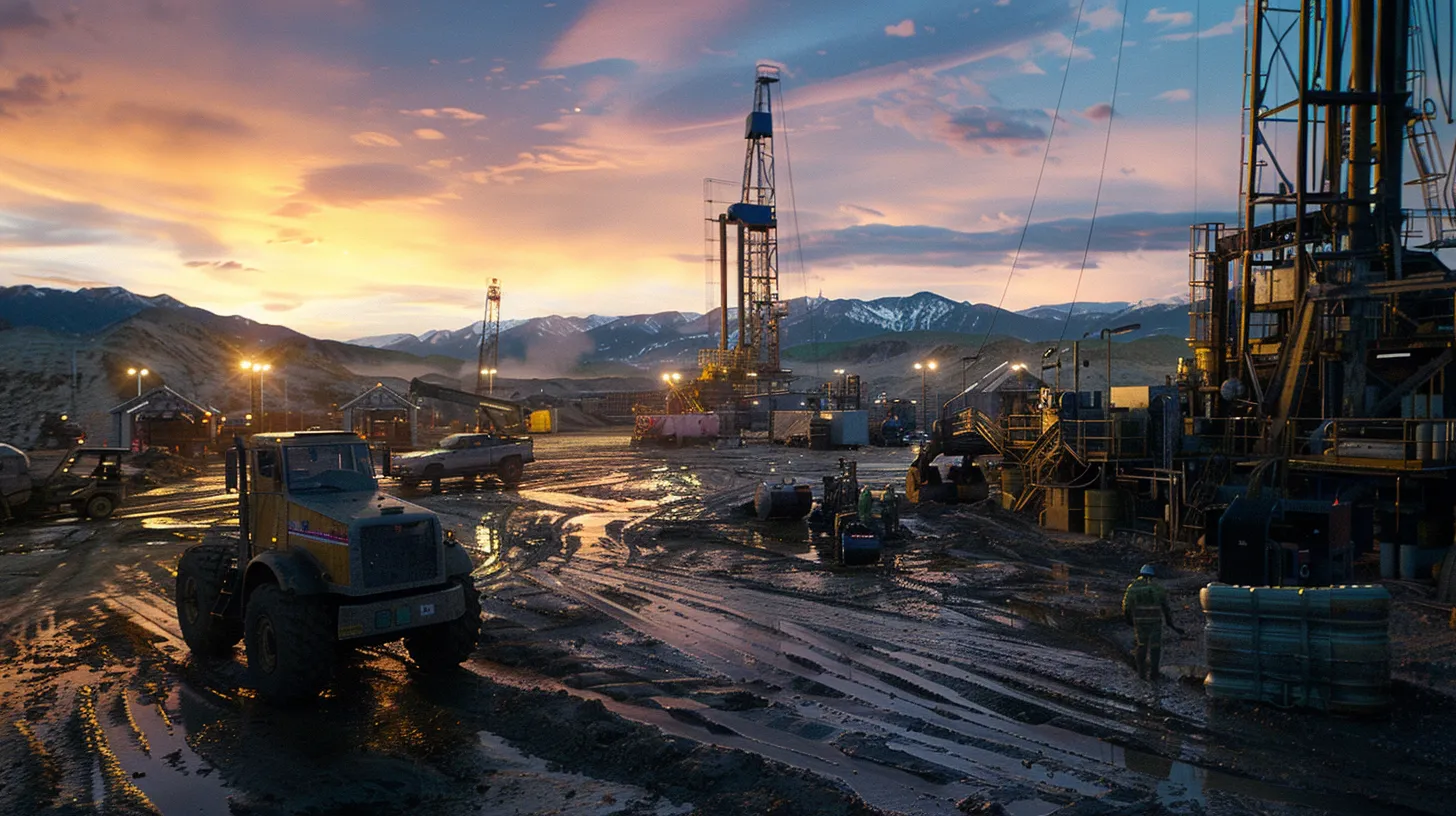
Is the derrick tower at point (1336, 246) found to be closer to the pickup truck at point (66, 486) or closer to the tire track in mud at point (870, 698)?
the tire track in mud at point (870, 698)

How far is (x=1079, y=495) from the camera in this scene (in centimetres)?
2231

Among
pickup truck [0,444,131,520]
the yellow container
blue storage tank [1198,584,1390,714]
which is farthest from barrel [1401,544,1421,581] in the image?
the yellow container

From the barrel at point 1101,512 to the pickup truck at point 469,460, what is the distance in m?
20.3

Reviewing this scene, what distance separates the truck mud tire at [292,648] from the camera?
888cm

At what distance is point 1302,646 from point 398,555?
948 cm

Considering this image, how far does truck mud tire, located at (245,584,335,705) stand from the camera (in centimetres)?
888

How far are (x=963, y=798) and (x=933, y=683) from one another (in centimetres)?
304

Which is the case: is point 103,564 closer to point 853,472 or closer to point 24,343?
point 853,472

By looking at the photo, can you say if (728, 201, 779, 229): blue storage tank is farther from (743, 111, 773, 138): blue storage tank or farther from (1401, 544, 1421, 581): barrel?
(1401, 544, 1421, 581): barrel

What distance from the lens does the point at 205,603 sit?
35.0 feet

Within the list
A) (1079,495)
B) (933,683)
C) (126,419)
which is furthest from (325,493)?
(126,419)

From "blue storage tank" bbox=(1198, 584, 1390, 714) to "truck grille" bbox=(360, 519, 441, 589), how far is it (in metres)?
8.47

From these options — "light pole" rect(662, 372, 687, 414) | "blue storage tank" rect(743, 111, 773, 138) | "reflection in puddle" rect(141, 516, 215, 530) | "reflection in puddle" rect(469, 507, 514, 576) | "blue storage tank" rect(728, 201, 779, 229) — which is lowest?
"reflection in puddle" rect(141, 516, 215, 530)

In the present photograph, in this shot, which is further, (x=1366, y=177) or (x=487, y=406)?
(x=487, y=406)
